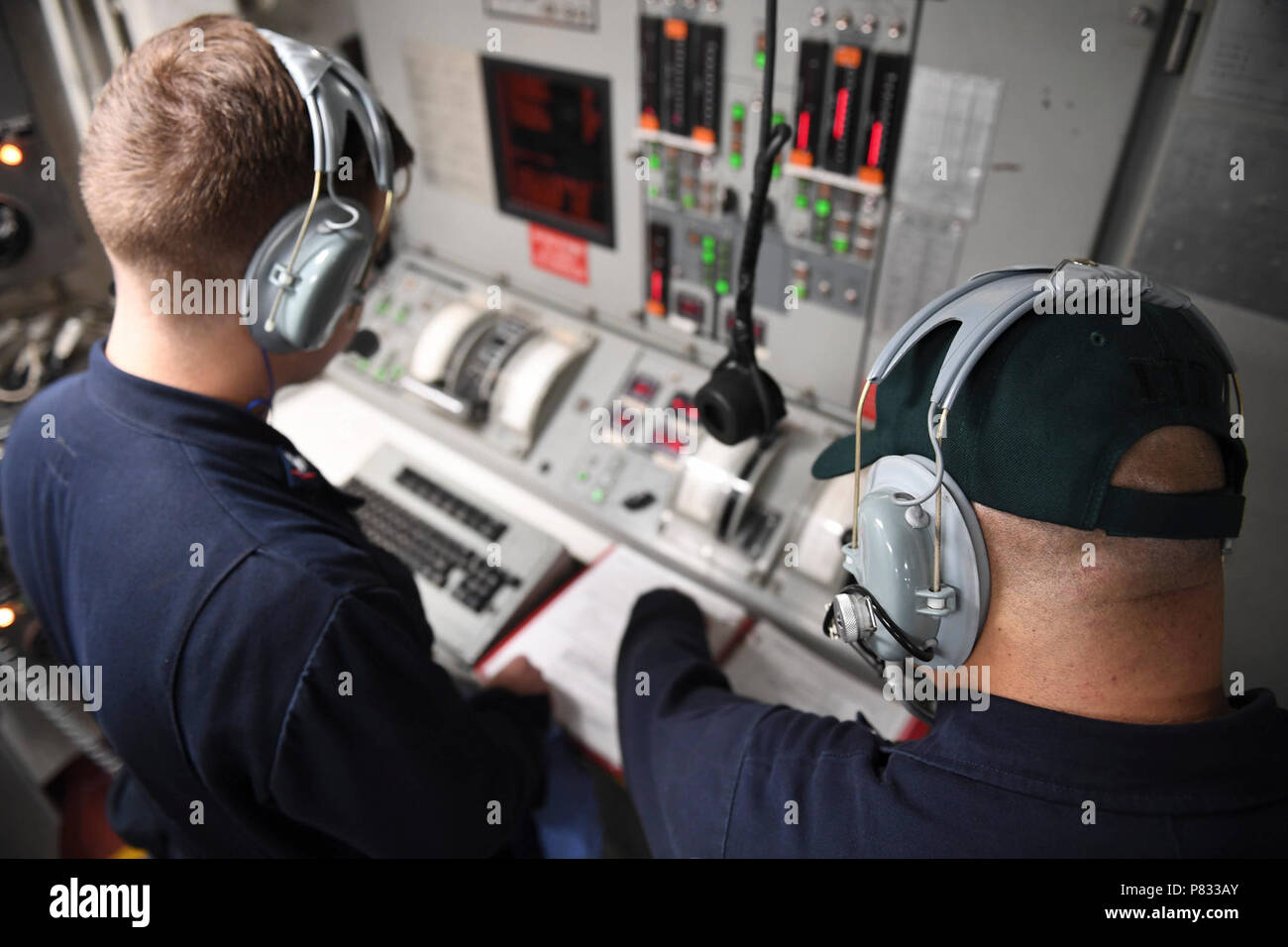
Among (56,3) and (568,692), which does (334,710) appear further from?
(56,3)

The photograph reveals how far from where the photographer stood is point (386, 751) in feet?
3.43

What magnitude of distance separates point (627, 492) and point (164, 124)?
1.16 metres

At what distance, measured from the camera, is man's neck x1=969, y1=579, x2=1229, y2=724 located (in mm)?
778

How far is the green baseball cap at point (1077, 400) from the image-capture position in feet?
2.41

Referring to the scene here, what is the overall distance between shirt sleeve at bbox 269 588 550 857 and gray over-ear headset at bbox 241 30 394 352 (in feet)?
1.26

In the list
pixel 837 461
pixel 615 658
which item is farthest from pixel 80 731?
pixel 837 461

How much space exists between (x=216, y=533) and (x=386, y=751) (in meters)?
0.36

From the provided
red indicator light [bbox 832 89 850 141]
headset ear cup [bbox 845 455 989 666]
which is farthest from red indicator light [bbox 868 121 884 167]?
headset ear cup [bbox 845 455 989 666]

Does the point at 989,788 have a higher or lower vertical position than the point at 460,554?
higher

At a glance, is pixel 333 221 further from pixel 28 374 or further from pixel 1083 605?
pixel 28 374

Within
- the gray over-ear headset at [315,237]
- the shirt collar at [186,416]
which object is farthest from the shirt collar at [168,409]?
the gray over-ear headset at [315,237]

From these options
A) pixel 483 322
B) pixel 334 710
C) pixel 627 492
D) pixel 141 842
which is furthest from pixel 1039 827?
pixel 483 322

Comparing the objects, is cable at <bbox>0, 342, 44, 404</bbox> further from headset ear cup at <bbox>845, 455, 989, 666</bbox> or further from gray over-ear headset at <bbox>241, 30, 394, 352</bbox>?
headset ear cup at <bbox>845, 455, 989, 666</bbox>

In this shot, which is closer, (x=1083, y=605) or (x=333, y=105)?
(x=1083, y=605)
